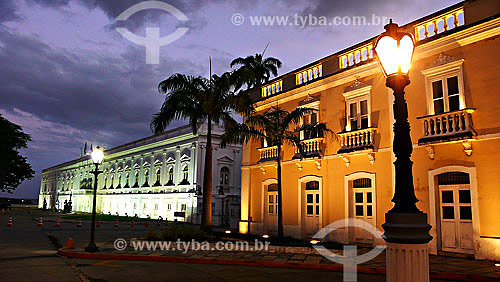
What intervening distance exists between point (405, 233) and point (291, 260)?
8.49m

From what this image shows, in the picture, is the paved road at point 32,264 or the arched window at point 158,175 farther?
the arched window at point 158,175

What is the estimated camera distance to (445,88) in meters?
12.8

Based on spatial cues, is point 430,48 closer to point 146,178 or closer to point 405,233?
point 405,233

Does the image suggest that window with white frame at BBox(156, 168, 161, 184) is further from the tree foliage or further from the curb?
the curb

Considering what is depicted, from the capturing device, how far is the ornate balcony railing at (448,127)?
11.9 meters

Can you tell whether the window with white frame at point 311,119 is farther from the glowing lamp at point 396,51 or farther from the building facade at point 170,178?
the building facade at point 170,178

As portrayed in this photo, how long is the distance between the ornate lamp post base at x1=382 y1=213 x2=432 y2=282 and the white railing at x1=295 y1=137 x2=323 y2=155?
13343 mm

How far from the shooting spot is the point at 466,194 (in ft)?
39.9

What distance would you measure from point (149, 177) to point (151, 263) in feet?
107

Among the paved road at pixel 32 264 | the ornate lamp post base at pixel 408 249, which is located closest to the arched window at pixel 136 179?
the paved road at pixel 32 264

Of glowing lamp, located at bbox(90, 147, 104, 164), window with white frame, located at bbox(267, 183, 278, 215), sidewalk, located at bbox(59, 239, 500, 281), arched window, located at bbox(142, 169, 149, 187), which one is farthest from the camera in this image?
arched window, located at bbox(142, 169, 149, 187)

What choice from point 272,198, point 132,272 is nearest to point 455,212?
point 272,198

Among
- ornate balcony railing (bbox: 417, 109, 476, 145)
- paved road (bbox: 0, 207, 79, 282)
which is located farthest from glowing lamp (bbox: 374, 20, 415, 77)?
ornate balcony railing (bbox: 417, 109, 476, 145)

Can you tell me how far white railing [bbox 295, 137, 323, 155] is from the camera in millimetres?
17109
